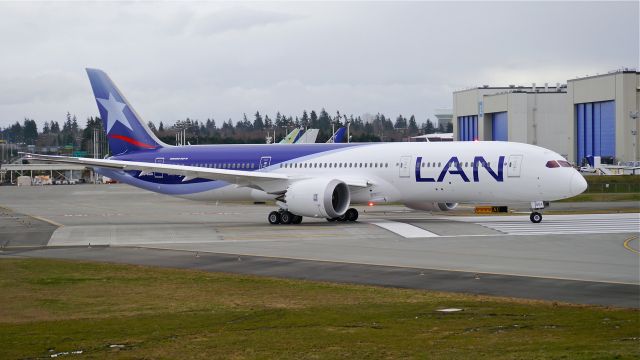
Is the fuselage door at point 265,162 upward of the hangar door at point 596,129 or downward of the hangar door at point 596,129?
downward

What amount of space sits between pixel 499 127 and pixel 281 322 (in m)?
107

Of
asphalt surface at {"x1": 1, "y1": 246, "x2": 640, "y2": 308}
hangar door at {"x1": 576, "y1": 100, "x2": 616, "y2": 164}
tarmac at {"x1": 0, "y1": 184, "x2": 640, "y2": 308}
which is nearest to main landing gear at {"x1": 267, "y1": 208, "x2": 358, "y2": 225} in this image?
tarmac at {"x1": 0, "y1": 184, "x2": 640, "y2": 308}

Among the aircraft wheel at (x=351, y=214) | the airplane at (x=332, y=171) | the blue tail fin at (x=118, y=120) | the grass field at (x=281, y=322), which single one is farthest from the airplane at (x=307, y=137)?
the grass field at (x=281, y=322)

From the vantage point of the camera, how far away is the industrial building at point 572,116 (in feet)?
318

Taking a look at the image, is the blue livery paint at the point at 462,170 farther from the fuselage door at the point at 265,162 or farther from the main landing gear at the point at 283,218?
the fuselage door at the point at 265,162

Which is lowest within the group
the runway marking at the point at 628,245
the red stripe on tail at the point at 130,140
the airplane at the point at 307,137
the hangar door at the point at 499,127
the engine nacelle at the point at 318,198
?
the runway marking at the point at 628,245

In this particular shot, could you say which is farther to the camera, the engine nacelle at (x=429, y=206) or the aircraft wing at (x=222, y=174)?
the engine nacelle at (x=429, y=206)

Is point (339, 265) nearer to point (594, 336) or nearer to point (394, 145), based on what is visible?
point (594, 336)

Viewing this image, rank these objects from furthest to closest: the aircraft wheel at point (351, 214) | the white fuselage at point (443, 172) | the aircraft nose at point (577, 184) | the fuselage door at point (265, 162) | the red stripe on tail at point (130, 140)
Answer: the red stripe on tail at point (130, 140) < the fuselage door at point (265, 162) < the aircraft wheel at point (351, 214) < the white fuselage at point (443, 172) < the aircraft nose at point (577, 184)

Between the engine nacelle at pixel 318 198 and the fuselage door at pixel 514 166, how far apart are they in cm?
732

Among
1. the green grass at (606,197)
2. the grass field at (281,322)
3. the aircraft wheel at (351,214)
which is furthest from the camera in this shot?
the green grass at (606,197)

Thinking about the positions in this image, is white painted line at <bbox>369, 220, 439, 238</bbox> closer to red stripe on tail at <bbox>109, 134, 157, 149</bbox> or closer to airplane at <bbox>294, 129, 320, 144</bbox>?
red stripe on tail at <bbox>109, 134, 157, 149</bbox>

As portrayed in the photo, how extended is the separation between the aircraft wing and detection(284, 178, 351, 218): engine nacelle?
74 cm

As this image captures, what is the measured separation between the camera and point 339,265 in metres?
24.3
